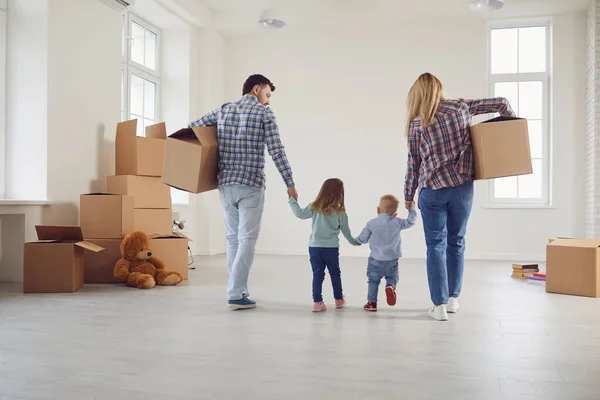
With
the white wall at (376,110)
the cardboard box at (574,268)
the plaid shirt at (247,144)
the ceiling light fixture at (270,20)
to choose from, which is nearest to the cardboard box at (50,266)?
the plaid shirt at (247,144)

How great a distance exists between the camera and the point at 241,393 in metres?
1.63

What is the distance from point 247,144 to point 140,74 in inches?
143

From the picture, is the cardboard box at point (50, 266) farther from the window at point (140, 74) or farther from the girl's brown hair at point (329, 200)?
the window at point (140, 74)

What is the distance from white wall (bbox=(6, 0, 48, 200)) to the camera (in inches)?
162

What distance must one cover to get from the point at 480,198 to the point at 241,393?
5342 mm

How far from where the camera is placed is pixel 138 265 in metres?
3.96

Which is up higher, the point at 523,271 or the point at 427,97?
the point at 427,97

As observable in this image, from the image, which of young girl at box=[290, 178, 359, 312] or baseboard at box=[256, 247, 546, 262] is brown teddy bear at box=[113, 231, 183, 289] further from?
baseboard at box=[256, 247, 546, 262]

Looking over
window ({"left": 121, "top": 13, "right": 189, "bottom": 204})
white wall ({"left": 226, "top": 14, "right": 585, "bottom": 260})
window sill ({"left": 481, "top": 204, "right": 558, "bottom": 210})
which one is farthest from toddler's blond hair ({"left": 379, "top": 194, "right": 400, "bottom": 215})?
window sill ({"left": 481, "top": 204, "right": 558, "bottom": 210})

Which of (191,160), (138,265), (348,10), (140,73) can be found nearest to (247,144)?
(191,160)

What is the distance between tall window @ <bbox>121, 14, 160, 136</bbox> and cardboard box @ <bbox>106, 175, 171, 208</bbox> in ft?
4.84

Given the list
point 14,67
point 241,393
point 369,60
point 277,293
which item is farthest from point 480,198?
point 241,393

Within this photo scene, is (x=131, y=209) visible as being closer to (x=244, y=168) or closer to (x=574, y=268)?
(x=244, y=168)

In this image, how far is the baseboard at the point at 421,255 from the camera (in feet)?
20.6
